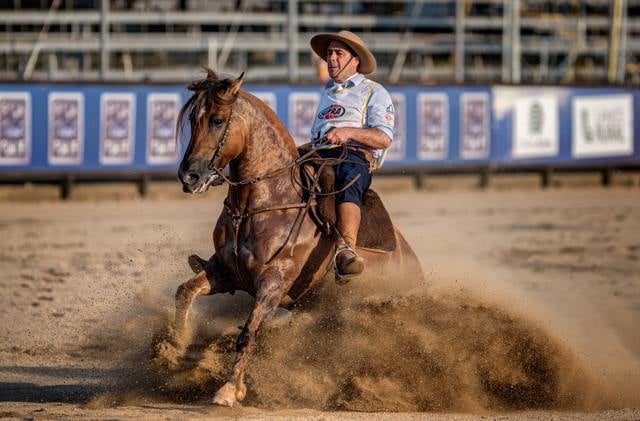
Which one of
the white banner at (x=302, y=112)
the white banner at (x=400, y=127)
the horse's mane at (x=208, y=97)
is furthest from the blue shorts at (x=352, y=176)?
the white banner at (x=400, y=127)

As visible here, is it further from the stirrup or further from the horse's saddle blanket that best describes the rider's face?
the stirrup

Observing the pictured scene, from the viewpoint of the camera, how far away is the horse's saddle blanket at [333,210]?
7234mm

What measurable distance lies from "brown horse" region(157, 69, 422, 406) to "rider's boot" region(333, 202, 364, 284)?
151 millimetres

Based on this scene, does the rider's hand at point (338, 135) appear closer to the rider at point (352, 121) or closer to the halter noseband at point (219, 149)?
the rider at point (352, 121)

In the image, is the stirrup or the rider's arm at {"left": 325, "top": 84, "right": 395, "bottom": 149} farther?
the rider's arm at {"left": 325, "top": 84, "right": 395, "bottom": 149}

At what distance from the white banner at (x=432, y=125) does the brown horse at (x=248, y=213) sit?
1358cm

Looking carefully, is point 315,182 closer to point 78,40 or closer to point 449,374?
point 449,374

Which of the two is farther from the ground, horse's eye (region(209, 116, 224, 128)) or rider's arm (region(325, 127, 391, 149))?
horse's eye (region(209, 116, 224, 128))

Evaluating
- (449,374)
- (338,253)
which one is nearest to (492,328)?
(449,374)

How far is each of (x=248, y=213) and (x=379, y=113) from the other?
1.10 m

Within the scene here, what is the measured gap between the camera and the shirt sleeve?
24.2 feet

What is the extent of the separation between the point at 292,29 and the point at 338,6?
4748 millimetres

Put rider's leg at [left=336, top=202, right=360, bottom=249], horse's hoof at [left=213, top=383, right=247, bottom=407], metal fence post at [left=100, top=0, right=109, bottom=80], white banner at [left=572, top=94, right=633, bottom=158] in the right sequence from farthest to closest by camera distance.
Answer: white banner at [left=572, top=94, right=633, bottom=158] < metal fence post at [left=100, top=0, right=109, bottom=80] < rider's leg at [left=336, top=202, right=360, bottom=249] < horse's hoof at [left=213, top=383, right=247, bottom=407]

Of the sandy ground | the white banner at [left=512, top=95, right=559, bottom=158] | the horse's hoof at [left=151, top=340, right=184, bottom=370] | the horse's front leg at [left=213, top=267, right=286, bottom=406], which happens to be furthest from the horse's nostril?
the white banner at [left=512, top=95, right=559, bottom=158]
